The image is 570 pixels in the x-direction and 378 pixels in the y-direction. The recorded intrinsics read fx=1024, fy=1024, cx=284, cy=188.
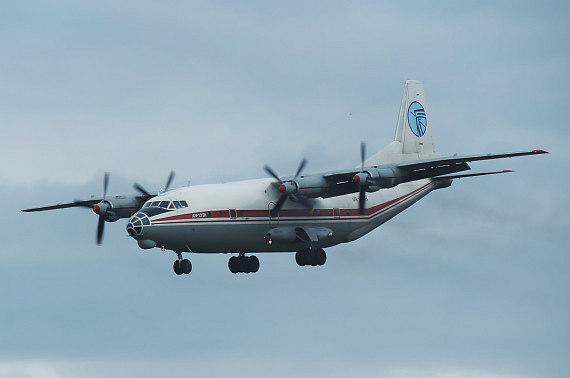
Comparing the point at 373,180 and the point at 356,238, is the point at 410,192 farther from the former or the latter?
the point at 373,180

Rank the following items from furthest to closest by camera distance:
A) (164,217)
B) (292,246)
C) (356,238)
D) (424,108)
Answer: (424,108) < (356,238) < (292,246) < (164,217)

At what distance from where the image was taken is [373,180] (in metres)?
48.2

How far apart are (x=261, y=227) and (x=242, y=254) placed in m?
3.48

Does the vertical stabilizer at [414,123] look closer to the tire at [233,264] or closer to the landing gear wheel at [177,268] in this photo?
the tire at [233,264]

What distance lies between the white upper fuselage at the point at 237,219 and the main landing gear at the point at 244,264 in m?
2.08

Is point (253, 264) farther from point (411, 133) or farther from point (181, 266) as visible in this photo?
point (411, 133)

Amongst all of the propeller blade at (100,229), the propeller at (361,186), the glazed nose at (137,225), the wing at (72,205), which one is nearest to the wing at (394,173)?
the propeller at (361,186)

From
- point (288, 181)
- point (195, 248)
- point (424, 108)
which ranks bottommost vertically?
point (195, 248)

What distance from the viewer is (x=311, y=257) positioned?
51438 millimetres

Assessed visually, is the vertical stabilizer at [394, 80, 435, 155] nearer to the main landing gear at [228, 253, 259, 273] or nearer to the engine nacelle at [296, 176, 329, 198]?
the engine nacelle at [296, 176, 329, 198]

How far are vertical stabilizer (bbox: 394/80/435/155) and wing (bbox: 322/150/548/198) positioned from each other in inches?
291

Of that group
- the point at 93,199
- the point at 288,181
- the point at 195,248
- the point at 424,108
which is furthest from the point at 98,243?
the point at 424,108

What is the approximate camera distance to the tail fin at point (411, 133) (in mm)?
57312

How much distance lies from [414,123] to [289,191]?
44.1ft
